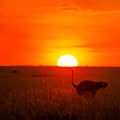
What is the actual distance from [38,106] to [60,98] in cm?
138

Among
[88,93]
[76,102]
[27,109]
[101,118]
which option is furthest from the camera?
[88,93]

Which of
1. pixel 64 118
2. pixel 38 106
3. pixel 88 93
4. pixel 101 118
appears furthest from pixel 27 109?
pixel 88 93

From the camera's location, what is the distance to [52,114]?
1361 centimetres

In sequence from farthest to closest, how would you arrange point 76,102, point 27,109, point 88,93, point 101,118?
point 88,93 < point 76,102 < point 27,109 < point 101,118

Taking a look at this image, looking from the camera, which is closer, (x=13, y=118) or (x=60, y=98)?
(x=13, y=118)

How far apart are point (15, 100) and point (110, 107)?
3172 mm

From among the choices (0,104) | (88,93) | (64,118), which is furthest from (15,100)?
(88,93)

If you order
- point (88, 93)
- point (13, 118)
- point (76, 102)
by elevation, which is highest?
point (88, 93)

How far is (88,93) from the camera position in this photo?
19.8 metres

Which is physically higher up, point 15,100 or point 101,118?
point 15,100

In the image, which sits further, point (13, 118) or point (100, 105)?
point (100, 105)

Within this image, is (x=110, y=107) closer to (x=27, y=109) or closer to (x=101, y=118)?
(x=101, y=118)

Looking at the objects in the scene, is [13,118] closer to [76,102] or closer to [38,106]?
[38,106]

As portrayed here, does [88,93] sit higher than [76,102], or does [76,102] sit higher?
[88,93]
